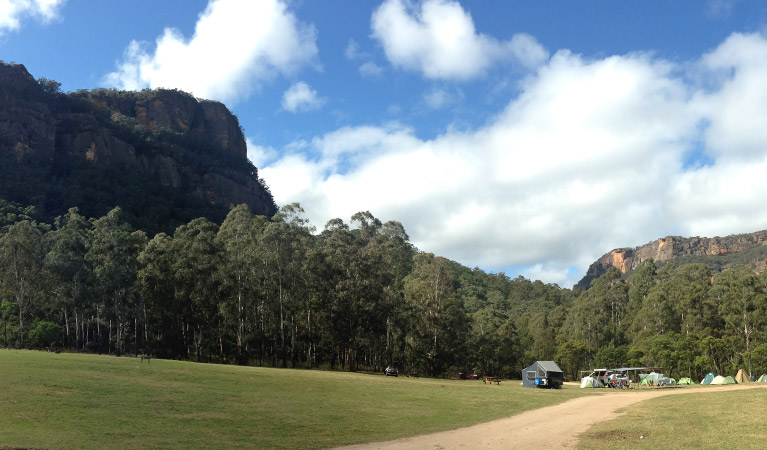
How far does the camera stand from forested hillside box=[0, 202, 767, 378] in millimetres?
67938

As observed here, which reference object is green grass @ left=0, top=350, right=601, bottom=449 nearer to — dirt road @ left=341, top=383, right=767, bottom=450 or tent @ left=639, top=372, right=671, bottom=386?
dirt road @ left=341, top=383, right=767, bottom=450

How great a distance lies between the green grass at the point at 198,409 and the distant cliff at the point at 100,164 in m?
87.8

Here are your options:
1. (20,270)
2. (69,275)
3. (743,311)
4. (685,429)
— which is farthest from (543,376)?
(20,270)

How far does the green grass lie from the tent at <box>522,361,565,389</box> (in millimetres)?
18742

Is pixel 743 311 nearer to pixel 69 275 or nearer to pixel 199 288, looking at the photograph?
pixel 199 288

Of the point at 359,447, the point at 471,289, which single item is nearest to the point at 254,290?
the point at 359,447

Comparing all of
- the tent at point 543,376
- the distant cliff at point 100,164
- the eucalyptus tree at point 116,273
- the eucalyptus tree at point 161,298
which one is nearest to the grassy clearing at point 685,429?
the tent at point 543,376

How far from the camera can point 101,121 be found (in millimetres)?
175250

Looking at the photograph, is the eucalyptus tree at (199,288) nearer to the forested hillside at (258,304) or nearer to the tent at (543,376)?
the forested hillside at (258,304)

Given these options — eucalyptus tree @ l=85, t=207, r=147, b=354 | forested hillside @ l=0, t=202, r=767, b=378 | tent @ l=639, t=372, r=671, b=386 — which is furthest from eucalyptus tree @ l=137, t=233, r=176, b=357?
tent @ l=639, t=372, r=671, b=386

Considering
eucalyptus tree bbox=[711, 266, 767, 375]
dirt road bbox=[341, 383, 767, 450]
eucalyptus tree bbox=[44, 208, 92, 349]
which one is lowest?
dirt road bbox=[341, 383, 767, 450]

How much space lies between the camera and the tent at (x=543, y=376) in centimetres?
5709

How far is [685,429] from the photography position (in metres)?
22.1

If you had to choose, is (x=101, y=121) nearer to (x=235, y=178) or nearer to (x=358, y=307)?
(x=235, y=178)
